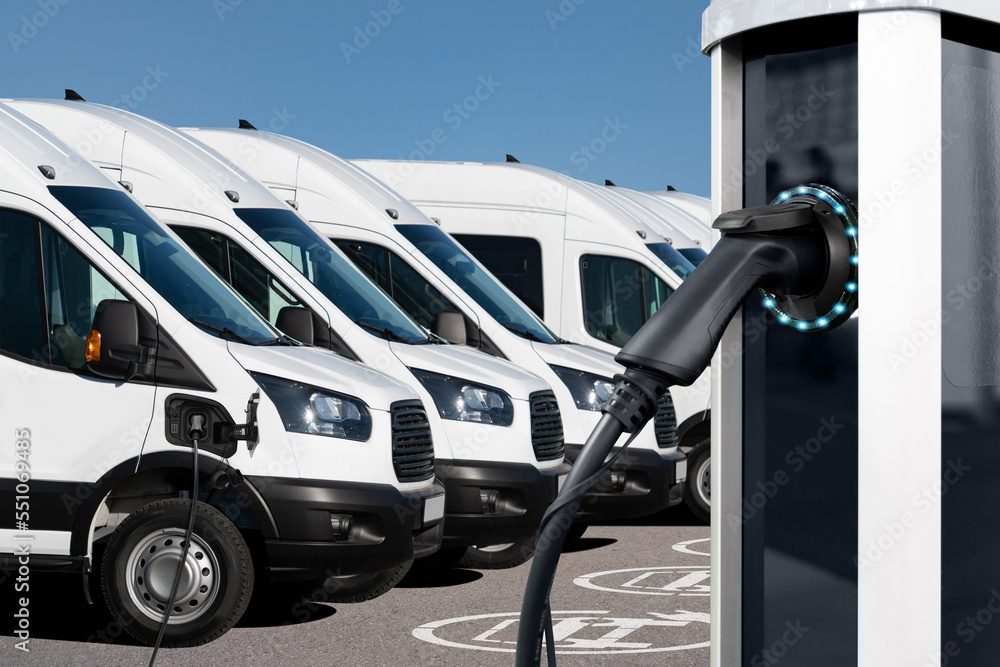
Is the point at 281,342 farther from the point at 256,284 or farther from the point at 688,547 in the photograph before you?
the point at 688,547

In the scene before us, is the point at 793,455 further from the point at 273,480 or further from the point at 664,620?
the point at 664,620

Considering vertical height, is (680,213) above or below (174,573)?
above

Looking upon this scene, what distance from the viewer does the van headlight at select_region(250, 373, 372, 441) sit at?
582cm

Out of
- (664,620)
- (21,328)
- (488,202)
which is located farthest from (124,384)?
(488,202)

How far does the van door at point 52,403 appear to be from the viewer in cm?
564

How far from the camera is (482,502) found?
24.1 ft

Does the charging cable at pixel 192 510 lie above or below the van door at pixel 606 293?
below

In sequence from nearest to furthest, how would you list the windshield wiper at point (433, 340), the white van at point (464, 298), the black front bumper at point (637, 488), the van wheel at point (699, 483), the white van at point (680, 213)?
the windshield wiper at point (433, 340), the black front bumper at point (637, 488), the white van at point (464, 298), the van wheel at point (699, 483), the white van at point (680, 213)

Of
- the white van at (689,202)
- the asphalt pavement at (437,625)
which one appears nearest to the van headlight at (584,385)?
the asphalt pavement at (437,625)

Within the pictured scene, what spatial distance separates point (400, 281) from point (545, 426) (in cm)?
170

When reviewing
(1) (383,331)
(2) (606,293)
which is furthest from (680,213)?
(1) (383,331)

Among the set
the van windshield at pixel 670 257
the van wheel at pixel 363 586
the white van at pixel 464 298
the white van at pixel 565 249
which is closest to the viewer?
the van wheel at pixel 363 586

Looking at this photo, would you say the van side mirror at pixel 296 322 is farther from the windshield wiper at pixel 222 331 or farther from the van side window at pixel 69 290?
the van side window at pixel 69 290

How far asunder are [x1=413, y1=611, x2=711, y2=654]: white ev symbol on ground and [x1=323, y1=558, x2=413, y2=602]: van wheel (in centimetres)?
44
